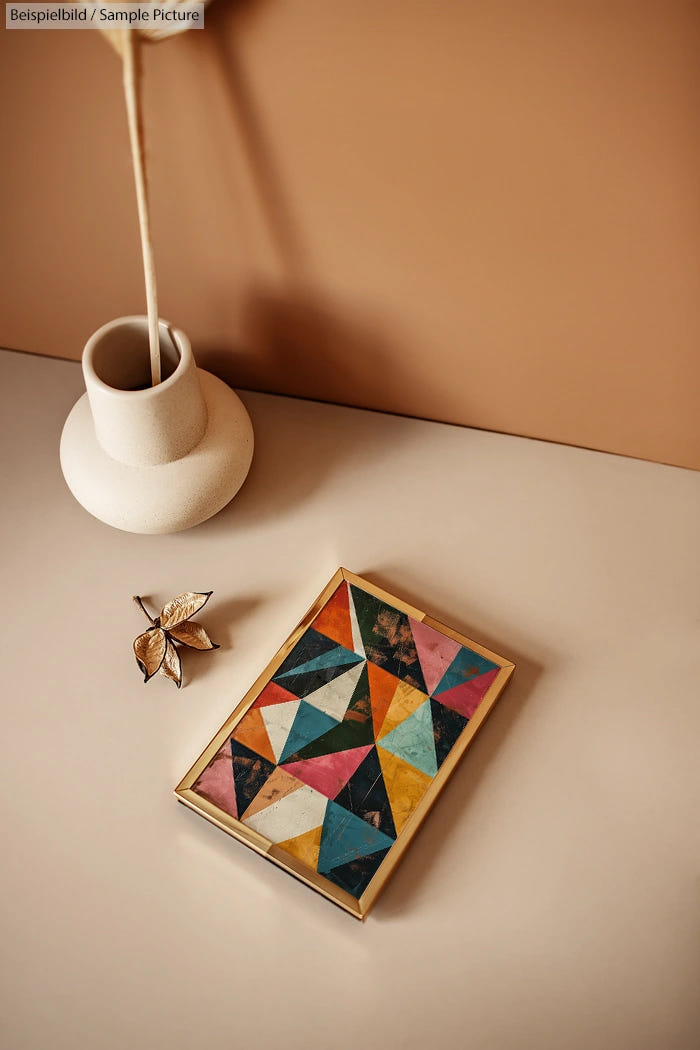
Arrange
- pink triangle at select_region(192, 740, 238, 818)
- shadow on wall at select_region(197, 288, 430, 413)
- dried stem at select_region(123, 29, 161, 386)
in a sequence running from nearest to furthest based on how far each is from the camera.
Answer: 1. dried stem at select_region(123, 29, 161, 386)
2. pink triangle at select_region(192, 740, 238, 818)
3. shadow on wall at select_region(197, 288, 430, 413)

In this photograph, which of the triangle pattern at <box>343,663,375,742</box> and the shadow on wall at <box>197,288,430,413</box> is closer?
the triangle pattern at <box>343,663,375,742</box>

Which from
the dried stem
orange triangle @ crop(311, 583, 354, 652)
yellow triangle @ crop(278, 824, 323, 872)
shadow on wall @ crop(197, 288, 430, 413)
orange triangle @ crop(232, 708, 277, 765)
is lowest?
yellow triangle @ crop(278, 824, 323, 872)

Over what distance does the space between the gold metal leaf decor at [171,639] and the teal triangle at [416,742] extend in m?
0.19

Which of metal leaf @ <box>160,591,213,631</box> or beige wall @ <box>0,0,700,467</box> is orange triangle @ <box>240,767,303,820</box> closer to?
metal leaf @ <box>160,591,213,631</box>

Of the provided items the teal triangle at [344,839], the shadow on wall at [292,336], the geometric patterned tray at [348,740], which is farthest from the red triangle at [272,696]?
the shadow on wall at [292,336]

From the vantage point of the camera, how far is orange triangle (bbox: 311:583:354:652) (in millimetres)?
772

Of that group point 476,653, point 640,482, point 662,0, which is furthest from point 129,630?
point 662,0

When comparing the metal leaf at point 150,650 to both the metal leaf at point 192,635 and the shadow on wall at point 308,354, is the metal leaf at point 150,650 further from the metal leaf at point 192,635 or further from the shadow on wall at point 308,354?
the shadow on wall at point 308,354

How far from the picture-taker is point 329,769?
71 cm

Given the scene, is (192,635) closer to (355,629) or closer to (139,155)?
(355,629)

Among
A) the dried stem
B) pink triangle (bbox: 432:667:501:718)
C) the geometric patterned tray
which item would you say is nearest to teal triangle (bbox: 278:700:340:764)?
the geometric patterned tray

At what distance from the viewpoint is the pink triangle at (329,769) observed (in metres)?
0.70

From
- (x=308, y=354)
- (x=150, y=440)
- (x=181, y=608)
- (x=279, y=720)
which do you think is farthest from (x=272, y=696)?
(x=308, y=354)

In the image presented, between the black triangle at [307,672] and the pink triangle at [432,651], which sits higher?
the pink triangle at [432,651]
